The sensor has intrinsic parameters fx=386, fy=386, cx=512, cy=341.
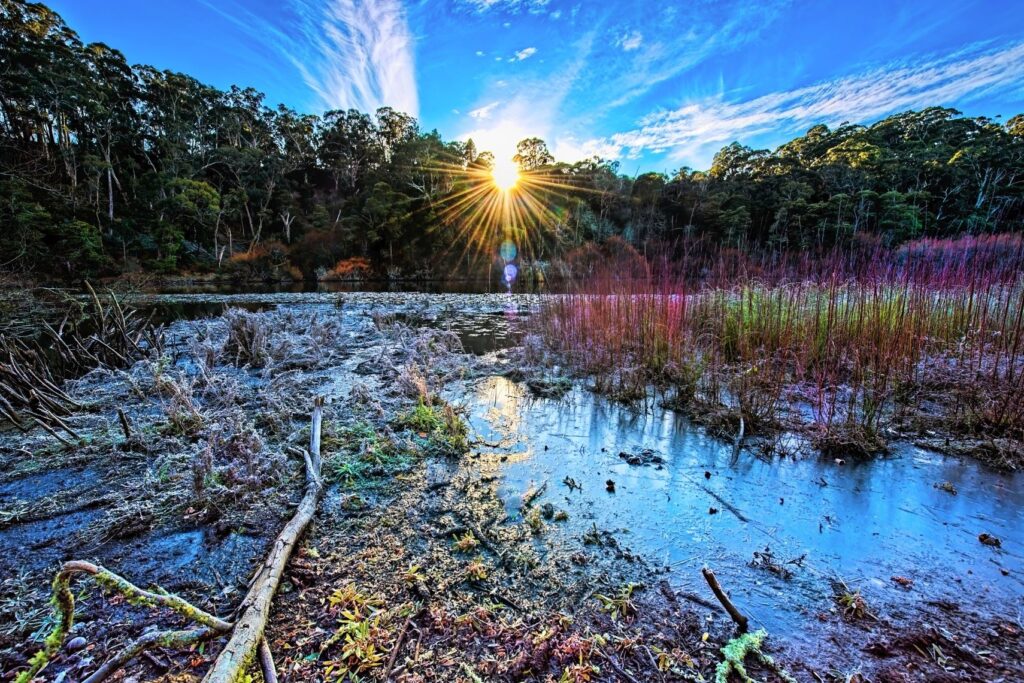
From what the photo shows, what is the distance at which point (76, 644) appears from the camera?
4.75 feet

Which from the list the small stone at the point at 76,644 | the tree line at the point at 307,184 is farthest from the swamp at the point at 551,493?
the tree line at the point at 307,184

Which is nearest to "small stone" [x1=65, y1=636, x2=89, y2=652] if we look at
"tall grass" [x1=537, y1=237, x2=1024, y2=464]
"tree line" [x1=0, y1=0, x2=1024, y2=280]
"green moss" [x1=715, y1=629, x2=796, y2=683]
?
"green moss" [x1=715, y1=629, x2=796, y2=683]

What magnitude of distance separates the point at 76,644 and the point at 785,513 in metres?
3.42

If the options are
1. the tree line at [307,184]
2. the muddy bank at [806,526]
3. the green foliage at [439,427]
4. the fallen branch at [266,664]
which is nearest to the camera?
the fallen branch at [266,664]

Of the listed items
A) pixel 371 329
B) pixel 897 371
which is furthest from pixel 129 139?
pixel 897 371

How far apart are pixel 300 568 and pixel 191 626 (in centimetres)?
43

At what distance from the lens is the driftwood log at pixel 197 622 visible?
3.13ft

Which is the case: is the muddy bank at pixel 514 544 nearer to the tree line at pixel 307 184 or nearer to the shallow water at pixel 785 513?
the shallow water at pixel 785 513

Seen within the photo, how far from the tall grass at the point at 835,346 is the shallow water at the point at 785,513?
54cm

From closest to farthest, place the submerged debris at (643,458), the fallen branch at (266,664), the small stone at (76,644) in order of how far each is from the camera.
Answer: the fallen branch at (266,664)
the small stone at (76,644)
the submerged debris at (643,458)

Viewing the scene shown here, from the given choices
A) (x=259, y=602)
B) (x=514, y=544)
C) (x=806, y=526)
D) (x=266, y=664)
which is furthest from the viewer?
(x=806, y=526)

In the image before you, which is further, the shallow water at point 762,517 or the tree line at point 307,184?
the tree line at point 307,184

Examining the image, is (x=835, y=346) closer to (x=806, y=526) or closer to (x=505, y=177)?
(x=806, y=526)

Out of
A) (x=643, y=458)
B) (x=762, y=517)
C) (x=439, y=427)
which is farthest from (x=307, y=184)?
(x=762, y=517)
